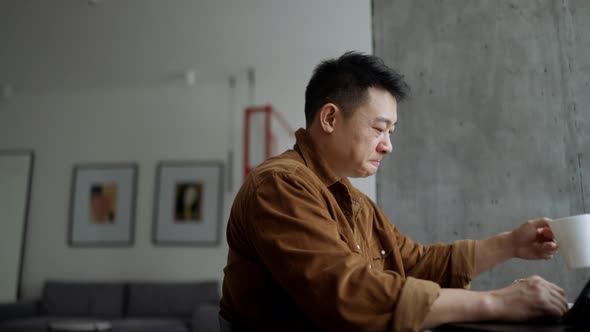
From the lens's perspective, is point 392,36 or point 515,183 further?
point 392,36

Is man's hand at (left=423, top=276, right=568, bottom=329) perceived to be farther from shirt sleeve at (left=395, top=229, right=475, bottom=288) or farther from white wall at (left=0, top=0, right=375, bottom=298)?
white wall at (left=0, top=0, right=375, bottom=298)

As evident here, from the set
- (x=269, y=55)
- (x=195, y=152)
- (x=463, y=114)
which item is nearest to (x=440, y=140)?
(x=463, y=114)

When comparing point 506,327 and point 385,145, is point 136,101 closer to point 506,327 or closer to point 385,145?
point 385,145

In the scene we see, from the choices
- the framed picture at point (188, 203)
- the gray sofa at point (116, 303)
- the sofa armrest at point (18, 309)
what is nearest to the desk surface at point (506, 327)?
the gray sofa at point (116, 303)

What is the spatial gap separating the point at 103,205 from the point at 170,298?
1524 millimetres

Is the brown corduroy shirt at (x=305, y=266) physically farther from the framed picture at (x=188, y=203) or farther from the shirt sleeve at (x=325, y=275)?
the framed picture at (x=188, y=203)

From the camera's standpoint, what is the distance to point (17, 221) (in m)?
5.67

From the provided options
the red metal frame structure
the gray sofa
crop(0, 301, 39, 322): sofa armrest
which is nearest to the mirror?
crop(0, 301, 39, 322): sofa armrest

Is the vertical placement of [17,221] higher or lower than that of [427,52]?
lower

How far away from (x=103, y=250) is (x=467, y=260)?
499 cm

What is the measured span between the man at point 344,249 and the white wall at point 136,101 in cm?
290

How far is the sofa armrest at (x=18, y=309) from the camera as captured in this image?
4840 mm

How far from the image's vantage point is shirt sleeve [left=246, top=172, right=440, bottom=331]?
0.87 metres

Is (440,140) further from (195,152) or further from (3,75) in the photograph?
(3,75)
